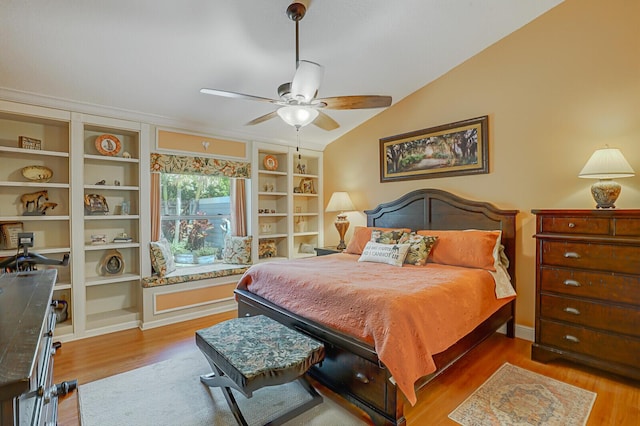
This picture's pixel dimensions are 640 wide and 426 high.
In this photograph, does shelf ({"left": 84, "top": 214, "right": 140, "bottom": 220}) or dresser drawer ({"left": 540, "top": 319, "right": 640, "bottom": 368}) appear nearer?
dresser drawer ({"left": 540, "top": 319, "right": 640, "bottom": 368})

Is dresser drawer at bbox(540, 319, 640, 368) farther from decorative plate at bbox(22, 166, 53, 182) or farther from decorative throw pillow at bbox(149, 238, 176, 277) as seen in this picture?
decorative plate at bbox(22, 166, 53, 182)

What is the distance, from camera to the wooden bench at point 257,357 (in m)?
1.71

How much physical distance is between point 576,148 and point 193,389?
3.73m

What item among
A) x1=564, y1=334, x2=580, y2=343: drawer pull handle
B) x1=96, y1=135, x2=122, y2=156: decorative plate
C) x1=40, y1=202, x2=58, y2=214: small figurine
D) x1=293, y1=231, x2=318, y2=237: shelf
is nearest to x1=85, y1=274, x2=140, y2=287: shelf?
x1=40, y1=202, x2=58, y2=214: small figurine

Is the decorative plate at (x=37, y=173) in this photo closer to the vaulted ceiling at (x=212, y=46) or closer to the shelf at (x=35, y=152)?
the shelf at (x=35, y=152)

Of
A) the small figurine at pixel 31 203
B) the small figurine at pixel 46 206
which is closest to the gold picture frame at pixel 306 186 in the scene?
the small figurine at pixel 46 206

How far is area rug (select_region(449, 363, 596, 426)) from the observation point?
191cm

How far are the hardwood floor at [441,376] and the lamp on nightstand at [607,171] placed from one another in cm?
133

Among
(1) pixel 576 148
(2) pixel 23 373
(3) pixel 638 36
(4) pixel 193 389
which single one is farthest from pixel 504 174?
(2) pixel 23 373

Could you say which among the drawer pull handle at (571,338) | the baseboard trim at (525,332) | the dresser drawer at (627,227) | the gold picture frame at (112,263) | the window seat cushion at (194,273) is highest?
the dresser drawer at (627,227)

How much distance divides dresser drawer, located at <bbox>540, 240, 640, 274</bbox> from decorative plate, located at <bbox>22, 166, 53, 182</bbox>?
15.4ft

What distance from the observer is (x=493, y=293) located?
2715mm

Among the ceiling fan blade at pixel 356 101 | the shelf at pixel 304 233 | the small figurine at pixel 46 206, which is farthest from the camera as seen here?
the shelf at pixel 304 233

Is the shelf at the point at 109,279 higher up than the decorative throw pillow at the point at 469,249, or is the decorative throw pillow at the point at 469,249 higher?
the decorative throw pillow at the point at 469,249
